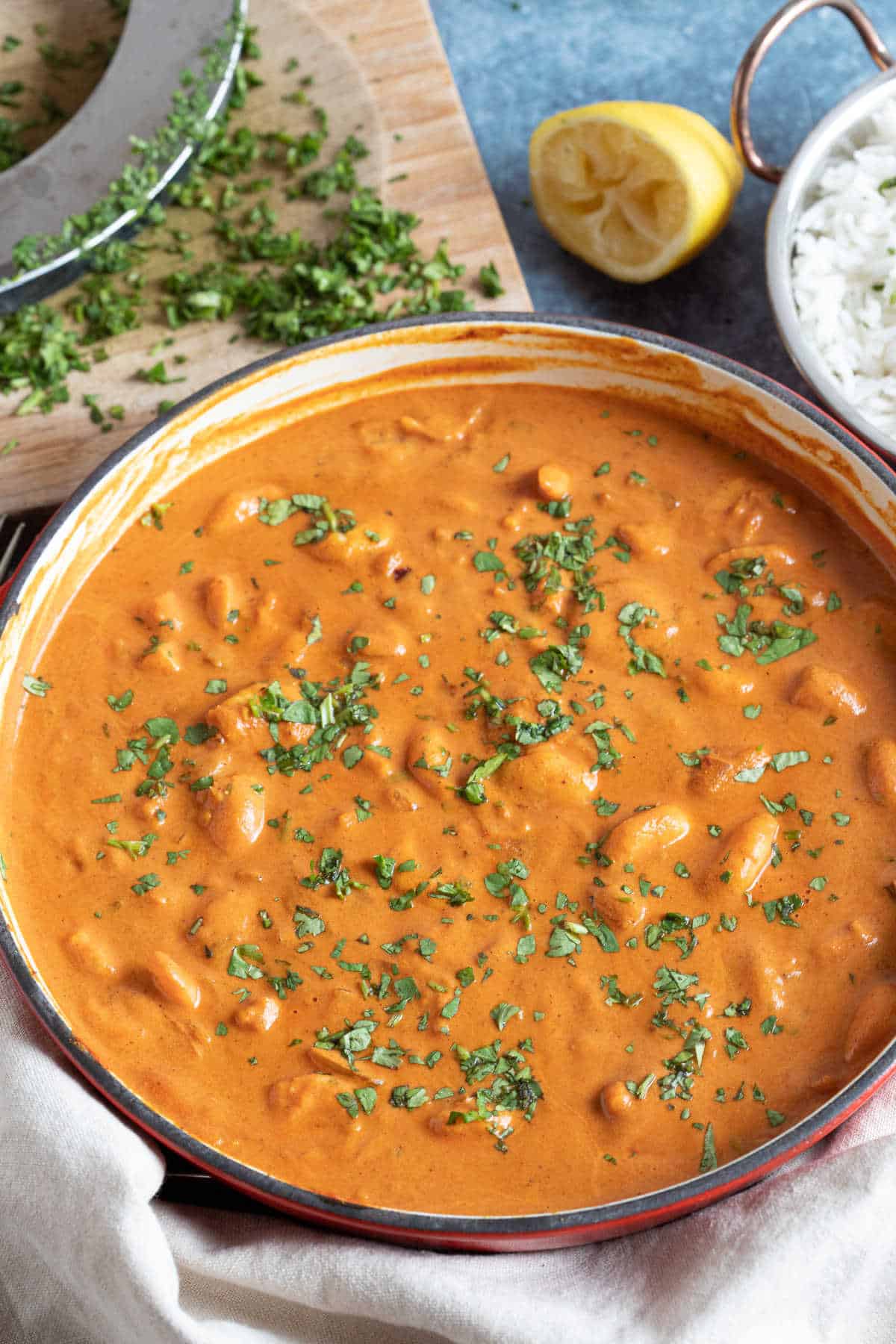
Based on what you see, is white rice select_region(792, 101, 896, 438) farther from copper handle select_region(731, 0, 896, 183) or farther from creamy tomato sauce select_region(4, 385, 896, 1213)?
creamy tomato sauce select_region(4, 385, 896, 1213)

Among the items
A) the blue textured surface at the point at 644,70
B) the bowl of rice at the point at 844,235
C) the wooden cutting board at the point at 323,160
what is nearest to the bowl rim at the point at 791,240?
the bowl of rice at the point at 844,235

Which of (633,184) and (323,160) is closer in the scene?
(633,184)

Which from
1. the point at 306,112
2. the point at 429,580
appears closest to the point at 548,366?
the point at 429,580

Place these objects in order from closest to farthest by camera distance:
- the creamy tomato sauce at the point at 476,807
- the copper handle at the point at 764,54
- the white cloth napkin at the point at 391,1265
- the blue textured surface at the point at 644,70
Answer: the white cloth napkin at the point at 391,1265
the creamy tomato sauce at the point at 476,807
the copper handle at the point at 764,54
the blue textured surface at the point at 644,70

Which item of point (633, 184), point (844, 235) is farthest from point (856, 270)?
point (633, 184)

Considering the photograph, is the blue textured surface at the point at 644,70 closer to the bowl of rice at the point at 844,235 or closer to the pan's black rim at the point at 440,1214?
the bowl of rice at the point at 844,235

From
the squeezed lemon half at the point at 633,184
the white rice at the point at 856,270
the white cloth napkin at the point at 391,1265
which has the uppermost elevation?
the squeezed lemon half at the point at 633,184

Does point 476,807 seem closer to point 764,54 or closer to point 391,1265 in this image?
point 391,1265
